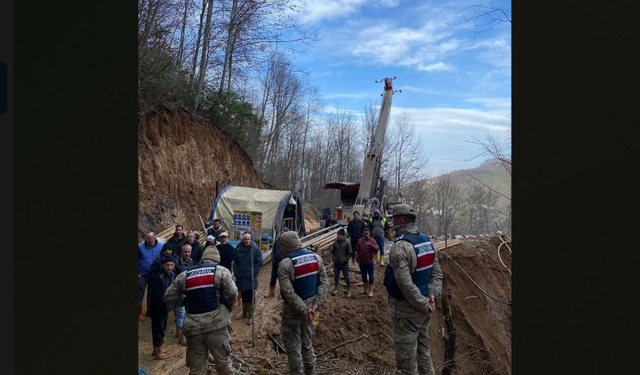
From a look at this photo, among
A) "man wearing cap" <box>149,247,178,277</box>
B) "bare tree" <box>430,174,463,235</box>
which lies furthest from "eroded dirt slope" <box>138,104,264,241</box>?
"bare tree" <box>430,174,463,235</box>

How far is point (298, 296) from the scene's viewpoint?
5148mm

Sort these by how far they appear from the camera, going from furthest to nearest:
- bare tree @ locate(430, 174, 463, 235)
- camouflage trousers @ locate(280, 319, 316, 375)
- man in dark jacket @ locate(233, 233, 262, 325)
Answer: bare tree @ locate(430, 174, 463, 235) → man in dark jacket @ locate(233, 233, 262, 325) → camouflage trousers @ locate(280, 319, 316, 375)

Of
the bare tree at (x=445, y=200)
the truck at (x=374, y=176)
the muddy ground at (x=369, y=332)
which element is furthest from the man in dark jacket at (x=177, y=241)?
the bare tree at (x=445, y=200)

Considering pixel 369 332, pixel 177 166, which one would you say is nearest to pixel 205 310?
pixel 369 332

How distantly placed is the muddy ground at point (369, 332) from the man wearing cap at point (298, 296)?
138 centimetres

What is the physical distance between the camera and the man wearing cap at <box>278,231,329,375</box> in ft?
16.8

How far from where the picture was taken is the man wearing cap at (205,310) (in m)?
4.78

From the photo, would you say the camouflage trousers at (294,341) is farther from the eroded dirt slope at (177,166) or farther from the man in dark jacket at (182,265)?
the eroded dirt slope at (177,166)

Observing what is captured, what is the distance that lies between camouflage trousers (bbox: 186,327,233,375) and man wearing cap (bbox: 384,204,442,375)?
6.86 ft

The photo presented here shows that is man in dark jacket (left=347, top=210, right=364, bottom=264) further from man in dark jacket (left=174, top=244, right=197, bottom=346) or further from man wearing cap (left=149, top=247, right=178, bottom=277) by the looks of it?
man wearing cap (left=149, top=247, right=178, bottom=277)

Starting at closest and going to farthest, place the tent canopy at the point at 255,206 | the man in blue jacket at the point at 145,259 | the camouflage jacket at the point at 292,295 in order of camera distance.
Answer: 1. the camouflage jacket at the point at 292,295
2. the man in blue jacket at the point at 145,259
3. the tent canopy at the point at 255,206
